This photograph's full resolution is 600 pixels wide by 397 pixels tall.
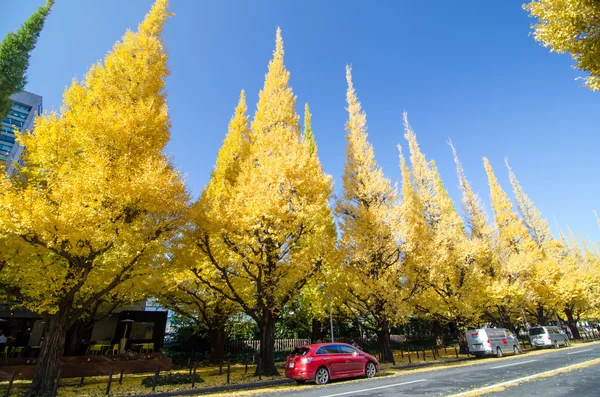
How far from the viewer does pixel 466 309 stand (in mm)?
19688

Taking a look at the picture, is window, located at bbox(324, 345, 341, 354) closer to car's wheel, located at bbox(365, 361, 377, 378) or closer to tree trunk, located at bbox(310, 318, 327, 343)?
car's wheel, located at bbox(365, 361, 377, 378)

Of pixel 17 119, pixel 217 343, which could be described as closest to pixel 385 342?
pixel 217 343

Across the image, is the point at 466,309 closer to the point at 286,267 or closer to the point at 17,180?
the point at 286,267

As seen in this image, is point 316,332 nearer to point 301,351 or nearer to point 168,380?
point 301,351

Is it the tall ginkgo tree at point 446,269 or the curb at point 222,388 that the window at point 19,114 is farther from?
the tall ginkgo tree at point 446,269

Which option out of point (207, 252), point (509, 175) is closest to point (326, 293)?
point (207, 252)

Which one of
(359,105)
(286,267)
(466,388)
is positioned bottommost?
(466,388)

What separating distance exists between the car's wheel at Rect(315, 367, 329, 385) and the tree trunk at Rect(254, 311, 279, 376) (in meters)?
2.54

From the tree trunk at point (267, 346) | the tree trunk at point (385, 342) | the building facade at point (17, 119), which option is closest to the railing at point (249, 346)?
the tree trunk at point (385, 342)

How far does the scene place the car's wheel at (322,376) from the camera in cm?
1067

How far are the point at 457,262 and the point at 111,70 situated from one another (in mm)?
24171

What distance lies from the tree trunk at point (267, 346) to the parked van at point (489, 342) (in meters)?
14.6

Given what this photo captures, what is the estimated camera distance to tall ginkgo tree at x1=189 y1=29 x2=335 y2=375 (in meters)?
11.7

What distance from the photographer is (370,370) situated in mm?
12195
